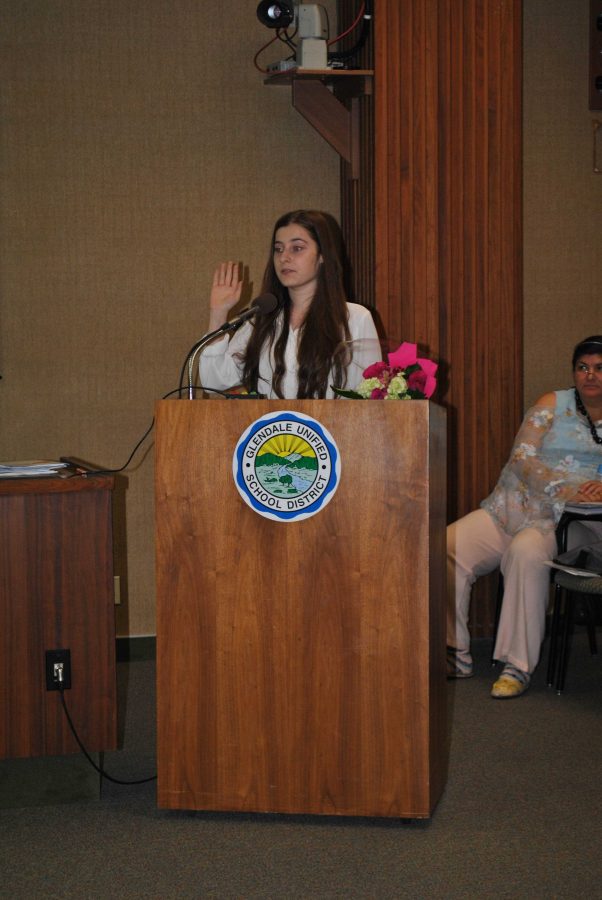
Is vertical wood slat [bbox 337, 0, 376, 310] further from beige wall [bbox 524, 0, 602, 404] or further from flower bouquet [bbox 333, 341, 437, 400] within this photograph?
flower bouquet [bbox 333, 341, 437, 400]

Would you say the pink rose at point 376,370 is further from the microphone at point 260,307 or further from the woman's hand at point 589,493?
the woman's hand at point 589,493

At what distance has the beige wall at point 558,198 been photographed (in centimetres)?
468

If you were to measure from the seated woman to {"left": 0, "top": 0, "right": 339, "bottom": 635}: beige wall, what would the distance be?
140 cm

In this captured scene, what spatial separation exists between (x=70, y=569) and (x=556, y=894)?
1.41 metres

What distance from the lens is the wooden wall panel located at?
410 cm

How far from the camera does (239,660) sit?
2.41 meters

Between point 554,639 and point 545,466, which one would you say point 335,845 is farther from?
point 545,466

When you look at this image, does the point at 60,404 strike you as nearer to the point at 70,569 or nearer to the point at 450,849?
the point at 70,569

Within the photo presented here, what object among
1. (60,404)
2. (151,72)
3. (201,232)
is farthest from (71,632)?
(151,72)

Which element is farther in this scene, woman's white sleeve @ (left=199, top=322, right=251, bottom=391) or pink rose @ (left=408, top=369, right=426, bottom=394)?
woman's white sleeve @ (left=199, top=322, right=251, bottom=391)

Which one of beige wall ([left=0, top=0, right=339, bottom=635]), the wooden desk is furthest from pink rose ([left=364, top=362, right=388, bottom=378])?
beige wall ([left=0, top=0, right=339, bottom=635])

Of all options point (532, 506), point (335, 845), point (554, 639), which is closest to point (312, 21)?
point (532, 506)

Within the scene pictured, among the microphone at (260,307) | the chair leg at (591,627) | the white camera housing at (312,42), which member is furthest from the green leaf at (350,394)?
the white camera housing at (312,42)

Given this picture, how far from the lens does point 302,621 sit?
7.84 ft
